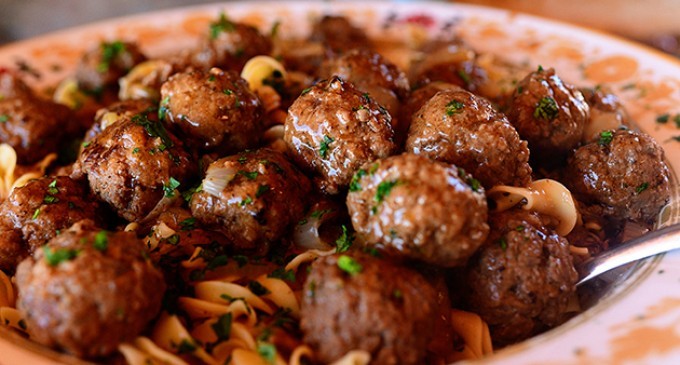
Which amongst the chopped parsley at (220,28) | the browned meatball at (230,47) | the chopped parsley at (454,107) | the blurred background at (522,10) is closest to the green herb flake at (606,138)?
the chopped parsley at (454,107)

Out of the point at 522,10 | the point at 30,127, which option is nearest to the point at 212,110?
the point at 30,127

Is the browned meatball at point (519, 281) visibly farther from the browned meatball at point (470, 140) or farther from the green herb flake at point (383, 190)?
the green herb flake at point (383, 190)

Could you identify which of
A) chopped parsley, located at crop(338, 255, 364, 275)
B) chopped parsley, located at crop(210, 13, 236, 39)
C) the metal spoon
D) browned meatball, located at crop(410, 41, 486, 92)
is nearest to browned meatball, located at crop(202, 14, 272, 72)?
chopped parsley, located at crop(210, 13, 236, 39)

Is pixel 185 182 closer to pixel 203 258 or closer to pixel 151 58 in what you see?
pixel 203 258

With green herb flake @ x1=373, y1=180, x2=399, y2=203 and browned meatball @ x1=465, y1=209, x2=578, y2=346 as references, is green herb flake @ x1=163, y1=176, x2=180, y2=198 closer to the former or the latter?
green herb flake @ x1=373, y1=180, x2=399, y2=203

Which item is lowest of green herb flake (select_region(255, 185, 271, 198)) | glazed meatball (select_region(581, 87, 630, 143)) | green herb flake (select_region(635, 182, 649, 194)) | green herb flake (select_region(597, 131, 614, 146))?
green herb flake (select_region(635, 182, 649, 194))
